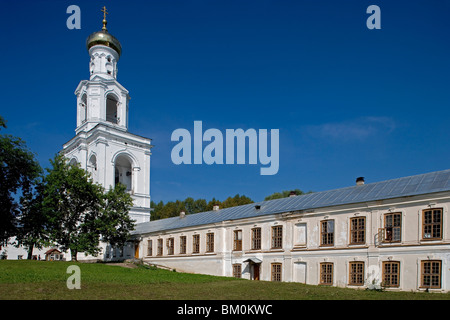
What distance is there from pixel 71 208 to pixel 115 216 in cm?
420

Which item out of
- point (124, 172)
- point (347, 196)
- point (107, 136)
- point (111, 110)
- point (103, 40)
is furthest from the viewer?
point (111, 110)

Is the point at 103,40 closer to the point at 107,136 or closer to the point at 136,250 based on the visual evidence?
the point at 107,136

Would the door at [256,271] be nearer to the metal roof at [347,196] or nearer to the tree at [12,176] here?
the metal roof at [347,196]

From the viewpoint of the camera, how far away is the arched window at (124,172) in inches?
2265

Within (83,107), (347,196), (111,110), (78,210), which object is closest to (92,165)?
(83,107)

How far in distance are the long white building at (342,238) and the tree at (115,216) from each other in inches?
281

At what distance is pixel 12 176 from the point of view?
3738cm

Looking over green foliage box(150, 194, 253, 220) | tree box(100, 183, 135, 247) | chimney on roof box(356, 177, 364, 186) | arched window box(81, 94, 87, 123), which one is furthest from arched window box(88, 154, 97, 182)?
chimney on roof box(356, 177, 364, 186)

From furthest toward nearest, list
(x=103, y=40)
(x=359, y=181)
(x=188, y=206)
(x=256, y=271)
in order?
(x=188, y=206), (x=103, y=40), (x=256, y=271), (x=359, y=181)

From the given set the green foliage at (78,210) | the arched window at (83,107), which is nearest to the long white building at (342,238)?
the green foliage at (78,210)

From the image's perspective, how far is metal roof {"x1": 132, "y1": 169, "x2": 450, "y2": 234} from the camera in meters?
24.6

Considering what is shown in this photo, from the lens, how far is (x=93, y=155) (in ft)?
174
